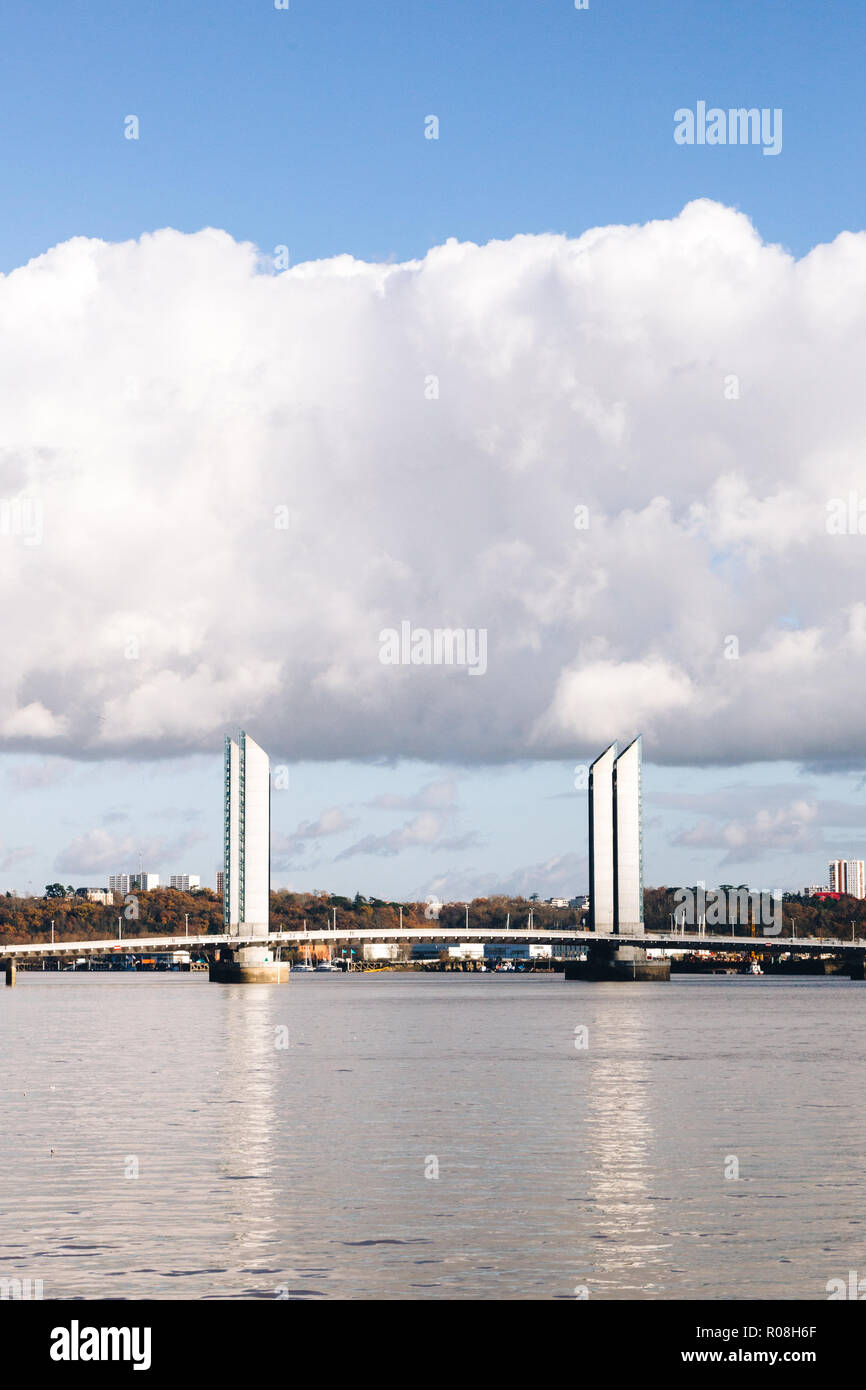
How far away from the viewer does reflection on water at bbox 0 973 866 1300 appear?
20.9 meters

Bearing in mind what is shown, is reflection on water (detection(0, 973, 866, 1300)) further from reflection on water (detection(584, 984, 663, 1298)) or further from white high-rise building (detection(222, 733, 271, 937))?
white high-rise building (detection(222, 733, 271, 937))

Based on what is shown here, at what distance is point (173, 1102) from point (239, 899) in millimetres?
145101

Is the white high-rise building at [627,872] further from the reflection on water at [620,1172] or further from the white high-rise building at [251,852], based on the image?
the reflection on water at [620,1172]

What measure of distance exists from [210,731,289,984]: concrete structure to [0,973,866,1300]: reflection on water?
386 ft

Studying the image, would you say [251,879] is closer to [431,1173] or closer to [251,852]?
[251,852]

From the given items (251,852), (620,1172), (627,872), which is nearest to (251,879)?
(251,852)

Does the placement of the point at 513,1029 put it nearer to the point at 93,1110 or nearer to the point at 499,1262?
the point at 93,1110

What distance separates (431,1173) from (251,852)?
521 ft

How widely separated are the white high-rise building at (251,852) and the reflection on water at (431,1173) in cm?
11782

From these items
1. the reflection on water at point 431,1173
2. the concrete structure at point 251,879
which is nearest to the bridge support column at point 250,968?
the concrete structure at point 251,879

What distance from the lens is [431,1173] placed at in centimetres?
2956

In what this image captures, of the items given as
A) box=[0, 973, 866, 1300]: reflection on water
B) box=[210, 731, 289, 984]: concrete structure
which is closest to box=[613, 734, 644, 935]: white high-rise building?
box=[210, 731, 289, 984]: concrete structure

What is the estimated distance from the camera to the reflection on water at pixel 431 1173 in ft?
68.5
